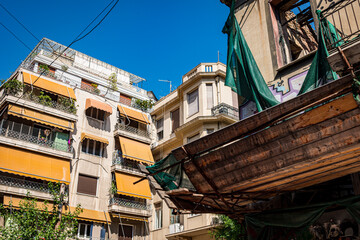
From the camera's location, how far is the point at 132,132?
29078 mm

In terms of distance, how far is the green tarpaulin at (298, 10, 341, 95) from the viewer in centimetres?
690

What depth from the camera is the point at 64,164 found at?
24.0m

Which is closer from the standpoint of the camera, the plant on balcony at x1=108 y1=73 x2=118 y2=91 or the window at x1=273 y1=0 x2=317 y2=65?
the window at x1=273 y1=0 x2=317 y2=65

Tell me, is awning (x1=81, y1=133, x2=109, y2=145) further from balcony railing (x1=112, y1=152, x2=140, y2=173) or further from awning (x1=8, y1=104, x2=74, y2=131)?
balcony railing (x1=112, y1=152, x2=140, y2=173)

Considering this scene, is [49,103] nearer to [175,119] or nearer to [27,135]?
[27,135]

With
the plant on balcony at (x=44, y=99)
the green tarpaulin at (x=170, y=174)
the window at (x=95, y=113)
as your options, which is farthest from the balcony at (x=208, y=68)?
the green tarpaulin at (x=170, y=174)

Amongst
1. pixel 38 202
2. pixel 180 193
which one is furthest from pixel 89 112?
pixel 180 193

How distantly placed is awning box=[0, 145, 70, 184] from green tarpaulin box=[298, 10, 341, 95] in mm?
19195

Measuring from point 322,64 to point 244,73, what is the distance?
204cm

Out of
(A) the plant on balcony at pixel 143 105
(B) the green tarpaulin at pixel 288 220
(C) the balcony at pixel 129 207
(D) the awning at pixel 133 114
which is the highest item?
(A) the plant on balcony at pixel 143 105

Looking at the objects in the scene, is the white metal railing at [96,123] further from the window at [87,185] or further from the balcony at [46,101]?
the window at [87,185]

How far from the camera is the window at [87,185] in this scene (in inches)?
969

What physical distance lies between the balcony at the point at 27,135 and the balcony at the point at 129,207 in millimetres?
4760

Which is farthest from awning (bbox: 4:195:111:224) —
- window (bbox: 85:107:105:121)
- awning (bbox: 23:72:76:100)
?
awning (bbox: 23:72:76:100)
